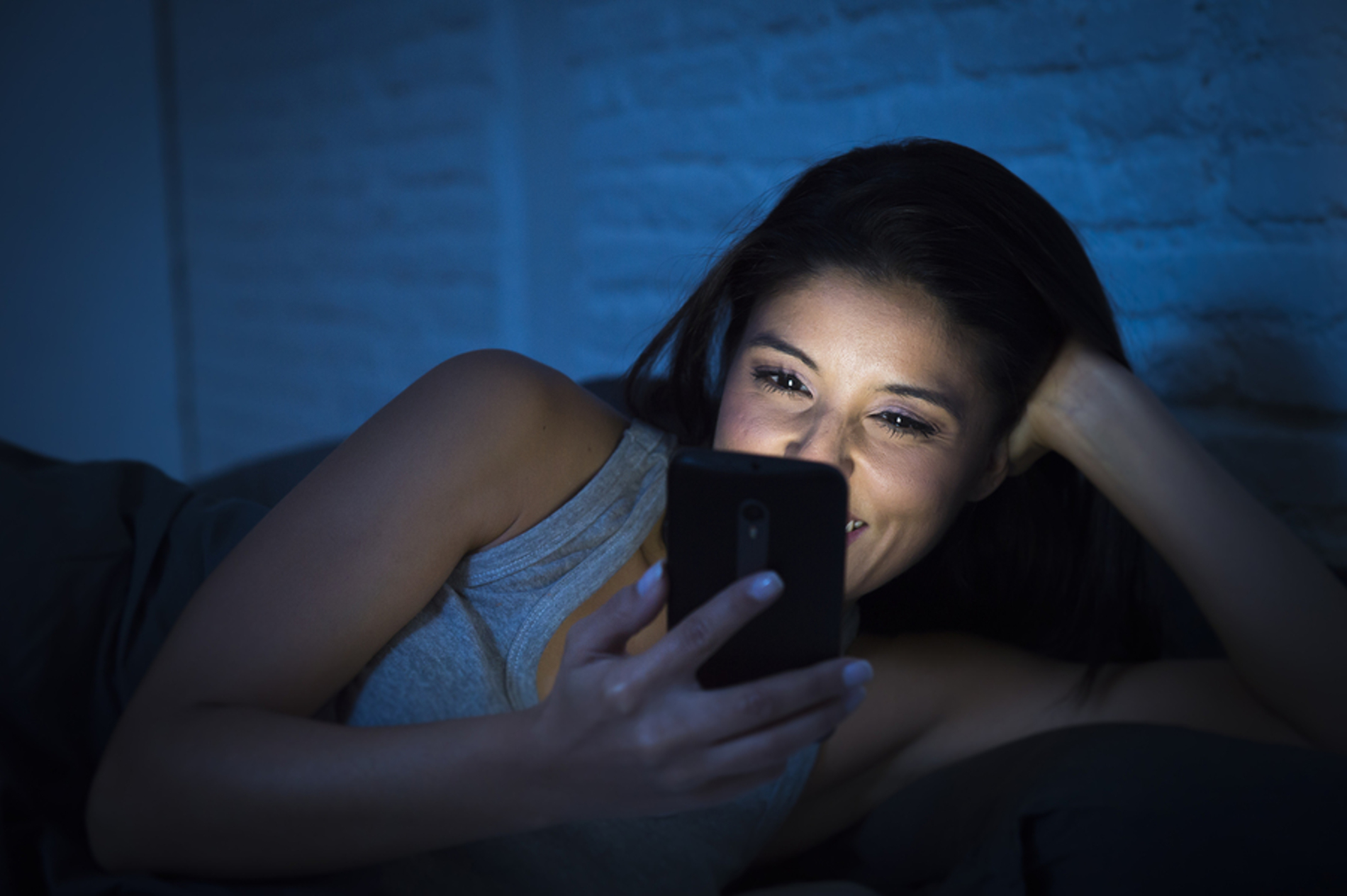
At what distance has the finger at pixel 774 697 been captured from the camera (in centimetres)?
48

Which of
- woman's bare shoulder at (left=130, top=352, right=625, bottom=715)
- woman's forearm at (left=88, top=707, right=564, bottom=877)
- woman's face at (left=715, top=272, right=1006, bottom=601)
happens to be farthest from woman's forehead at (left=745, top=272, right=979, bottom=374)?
woman's forearm at (left=88, top=707, right=564, bottom=877)

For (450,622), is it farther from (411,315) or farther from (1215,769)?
(411,315)

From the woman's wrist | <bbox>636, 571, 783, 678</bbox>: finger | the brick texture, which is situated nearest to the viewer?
<bbox>636, 571, 783, 678</bbox>: finger

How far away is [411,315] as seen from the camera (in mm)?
1537

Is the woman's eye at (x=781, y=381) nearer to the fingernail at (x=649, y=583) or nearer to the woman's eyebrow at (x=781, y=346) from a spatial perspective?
the woman's eyebrow at (x=781, y=346)

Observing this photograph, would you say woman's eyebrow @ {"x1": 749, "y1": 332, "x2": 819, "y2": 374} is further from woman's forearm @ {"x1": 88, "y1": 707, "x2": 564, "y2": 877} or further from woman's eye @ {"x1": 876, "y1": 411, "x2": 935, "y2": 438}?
woman's forearm @ {"x1": 88, "y1": 707, "x2": 564, "y2": 877}

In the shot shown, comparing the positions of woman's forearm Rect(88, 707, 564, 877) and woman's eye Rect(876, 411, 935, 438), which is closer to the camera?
woman's forearm Rect(88, 707, 564, 877)

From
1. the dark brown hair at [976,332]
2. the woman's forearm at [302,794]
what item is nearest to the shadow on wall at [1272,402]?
the dark brown hair at [976,332]

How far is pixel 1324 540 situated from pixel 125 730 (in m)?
1.24

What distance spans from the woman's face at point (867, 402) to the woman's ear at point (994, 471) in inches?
2.2

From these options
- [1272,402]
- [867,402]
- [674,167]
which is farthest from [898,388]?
[674,167]

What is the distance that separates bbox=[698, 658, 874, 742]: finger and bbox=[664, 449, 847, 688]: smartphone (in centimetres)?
4

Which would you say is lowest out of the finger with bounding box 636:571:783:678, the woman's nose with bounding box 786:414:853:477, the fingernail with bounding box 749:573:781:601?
the finger with bounding box 636:571:783:678

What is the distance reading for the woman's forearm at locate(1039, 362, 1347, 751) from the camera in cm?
80
